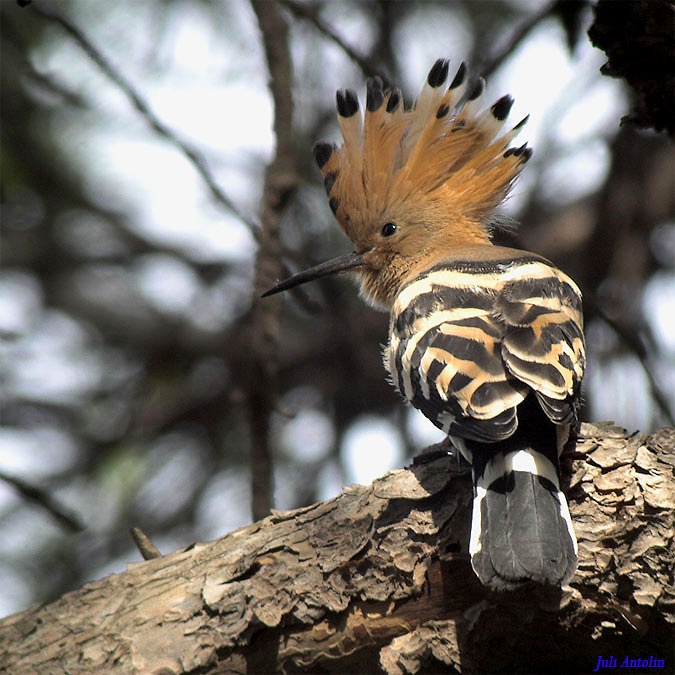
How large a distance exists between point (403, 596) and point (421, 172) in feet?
7.03

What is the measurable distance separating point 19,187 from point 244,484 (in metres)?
2.28

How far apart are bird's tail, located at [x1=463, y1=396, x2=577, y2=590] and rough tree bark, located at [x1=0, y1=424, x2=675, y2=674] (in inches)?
6.7

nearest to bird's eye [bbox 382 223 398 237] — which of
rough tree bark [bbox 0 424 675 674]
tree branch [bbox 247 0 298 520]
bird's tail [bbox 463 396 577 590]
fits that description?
tree branch [bbox 247 0 298 520]

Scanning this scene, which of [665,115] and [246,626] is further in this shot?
[665,115]

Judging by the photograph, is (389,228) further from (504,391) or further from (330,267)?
(504,391)

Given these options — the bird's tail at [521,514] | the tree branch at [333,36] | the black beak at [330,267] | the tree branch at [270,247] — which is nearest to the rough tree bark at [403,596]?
the bird's tail at [521,514]

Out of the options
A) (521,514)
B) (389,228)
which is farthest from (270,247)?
(521,514)

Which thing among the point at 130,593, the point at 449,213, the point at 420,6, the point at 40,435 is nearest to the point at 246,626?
the point at 130,593

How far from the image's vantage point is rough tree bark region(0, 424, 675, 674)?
246 cm

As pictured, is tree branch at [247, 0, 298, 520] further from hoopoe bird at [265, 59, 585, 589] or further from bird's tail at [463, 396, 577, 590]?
bird's tail at [463, 396, 577, 590]

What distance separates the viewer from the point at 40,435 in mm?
5254

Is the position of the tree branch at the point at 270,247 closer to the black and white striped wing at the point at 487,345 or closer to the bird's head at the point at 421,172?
the bird's head at the point at 421,172

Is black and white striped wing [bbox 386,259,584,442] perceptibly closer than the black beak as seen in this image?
Yes

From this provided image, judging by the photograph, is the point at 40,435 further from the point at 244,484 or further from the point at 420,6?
the point at 420,6
